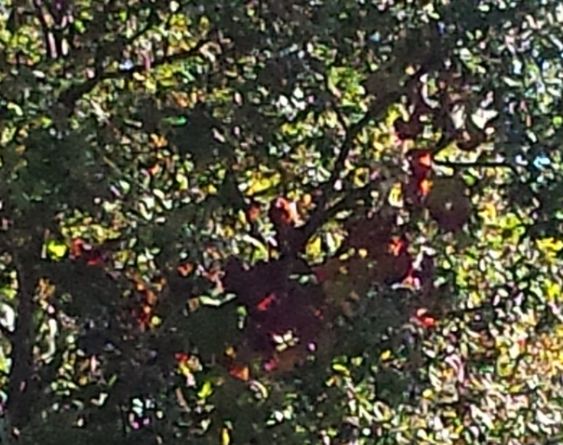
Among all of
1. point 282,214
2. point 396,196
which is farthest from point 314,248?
point 396,196

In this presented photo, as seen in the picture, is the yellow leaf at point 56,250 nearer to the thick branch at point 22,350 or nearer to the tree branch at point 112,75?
the thick branch at point 22,350

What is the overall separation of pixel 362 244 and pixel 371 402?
32 centimetres

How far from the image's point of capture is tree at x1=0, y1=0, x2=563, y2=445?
273 cm

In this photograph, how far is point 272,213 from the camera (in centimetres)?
296

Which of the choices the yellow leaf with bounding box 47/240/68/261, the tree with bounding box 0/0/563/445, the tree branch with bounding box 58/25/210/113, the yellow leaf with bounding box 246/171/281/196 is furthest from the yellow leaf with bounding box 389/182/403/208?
the yellow leaf with bounding box 47/240/68/261

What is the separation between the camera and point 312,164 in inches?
116

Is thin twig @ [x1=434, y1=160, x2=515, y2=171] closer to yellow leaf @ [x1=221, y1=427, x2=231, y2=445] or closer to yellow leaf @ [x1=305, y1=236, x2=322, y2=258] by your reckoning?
yellow leaf @ [x1=305, y1=236, x2=322, y2=258]

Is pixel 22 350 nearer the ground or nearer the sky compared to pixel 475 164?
nearer the ground

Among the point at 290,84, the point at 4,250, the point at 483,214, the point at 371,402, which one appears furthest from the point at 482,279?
the point at 4,250

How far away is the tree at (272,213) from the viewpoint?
2.73 meters

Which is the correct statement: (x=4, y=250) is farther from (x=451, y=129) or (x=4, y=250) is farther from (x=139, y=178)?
(x=451, y=129)

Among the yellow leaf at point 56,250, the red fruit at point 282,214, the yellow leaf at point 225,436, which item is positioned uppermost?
the red fruit at point 282,214

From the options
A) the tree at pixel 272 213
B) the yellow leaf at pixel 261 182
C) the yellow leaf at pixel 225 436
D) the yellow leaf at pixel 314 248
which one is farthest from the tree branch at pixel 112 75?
the yellow leaf at pixel 225 436

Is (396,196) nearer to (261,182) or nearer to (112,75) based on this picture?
(261,182)
